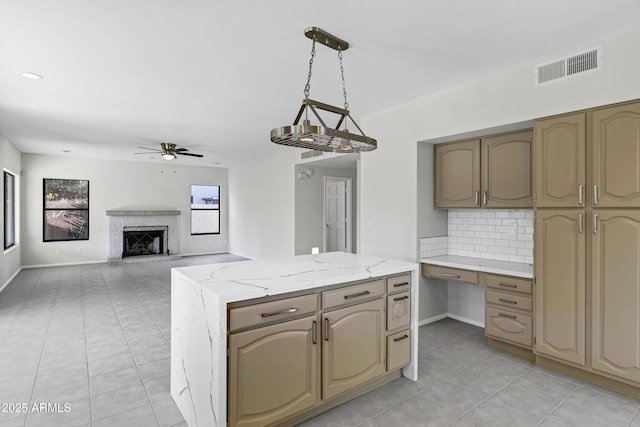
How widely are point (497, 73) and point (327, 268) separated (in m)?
2.51

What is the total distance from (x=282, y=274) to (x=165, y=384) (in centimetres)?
141

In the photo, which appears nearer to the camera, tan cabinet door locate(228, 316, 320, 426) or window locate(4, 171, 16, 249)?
tan cabinet door locate(228, 316, 320, 426)

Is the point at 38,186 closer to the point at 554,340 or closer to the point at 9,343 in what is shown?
the point at 9,343

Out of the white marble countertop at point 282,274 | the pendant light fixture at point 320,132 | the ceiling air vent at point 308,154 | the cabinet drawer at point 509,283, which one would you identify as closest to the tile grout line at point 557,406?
the cabinet drawer at point 509,283

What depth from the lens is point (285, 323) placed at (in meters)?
2.04

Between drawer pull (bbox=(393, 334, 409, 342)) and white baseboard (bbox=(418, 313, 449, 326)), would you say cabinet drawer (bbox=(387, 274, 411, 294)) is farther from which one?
white baseboard (bbox=(418, 313, 449, 326))

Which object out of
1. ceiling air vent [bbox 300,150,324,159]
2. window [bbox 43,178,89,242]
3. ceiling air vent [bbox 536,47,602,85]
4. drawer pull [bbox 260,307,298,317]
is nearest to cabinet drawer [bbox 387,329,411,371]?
drawer pull [bbox 260,307,298,317]

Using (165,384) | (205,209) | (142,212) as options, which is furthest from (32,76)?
(205,209)

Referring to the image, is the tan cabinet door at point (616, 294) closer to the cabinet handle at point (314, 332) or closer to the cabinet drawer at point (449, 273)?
the cabinet drawer at point (449, 273)

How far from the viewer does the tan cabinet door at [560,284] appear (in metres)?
2.74

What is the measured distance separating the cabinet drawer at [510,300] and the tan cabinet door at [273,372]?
6.64ft

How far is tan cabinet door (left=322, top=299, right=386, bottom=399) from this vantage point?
2.25m

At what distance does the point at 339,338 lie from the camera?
7.55 feet

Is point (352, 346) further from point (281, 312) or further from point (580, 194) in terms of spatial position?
point (580, 194)
